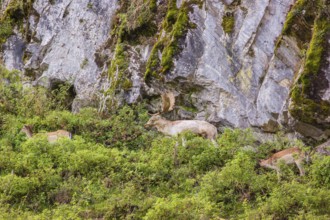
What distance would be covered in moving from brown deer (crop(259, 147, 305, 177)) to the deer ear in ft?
12.0

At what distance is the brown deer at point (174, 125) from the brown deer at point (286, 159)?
6.54 feet

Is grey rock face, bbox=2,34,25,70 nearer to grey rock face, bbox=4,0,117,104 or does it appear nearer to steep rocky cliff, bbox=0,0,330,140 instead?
grey rock face, bbox=4,0,117,104

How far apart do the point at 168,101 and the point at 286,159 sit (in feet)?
14.6

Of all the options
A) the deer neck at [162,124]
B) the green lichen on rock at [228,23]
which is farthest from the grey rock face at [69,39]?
the green lichen on rock at [228,23]

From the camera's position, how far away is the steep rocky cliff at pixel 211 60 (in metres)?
11.4

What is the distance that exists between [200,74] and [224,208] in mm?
5139

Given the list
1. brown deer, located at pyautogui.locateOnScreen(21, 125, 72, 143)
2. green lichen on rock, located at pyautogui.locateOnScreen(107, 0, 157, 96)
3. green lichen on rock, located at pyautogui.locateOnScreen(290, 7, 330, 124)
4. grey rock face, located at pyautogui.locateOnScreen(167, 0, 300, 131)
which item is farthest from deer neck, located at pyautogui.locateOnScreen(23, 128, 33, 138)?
green lichen on rock, located at pyautogui.locateOnScreen(290, 7, 330, 124)

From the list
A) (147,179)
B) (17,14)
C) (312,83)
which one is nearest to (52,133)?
(147,179)

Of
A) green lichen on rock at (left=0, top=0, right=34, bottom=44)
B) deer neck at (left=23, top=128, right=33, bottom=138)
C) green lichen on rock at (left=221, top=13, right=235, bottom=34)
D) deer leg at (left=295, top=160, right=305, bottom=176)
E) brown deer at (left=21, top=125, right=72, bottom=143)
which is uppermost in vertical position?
green lichen on rock at (left=221, top=13, right=235, bottom=34)

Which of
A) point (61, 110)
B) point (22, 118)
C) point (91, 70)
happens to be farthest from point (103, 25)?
point (22, 118)

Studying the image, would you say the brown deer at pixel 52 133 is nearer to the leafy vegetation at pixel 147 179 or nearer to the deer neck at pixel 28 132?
the deer neck at pixel 28 132

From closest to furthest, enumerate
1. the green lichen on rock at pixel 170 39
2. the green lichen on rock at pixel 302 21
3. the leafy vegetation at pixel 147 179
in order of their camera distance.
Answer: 1. the leafy vegetation at pixel 147 179
2. the green lichen on rock at pixel 302 21
3. the green lichen on rock at pixel 170 39

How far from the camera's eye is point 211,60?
13531mm

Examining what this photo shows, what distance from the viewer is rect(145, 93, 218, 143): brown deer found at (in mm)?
12789
